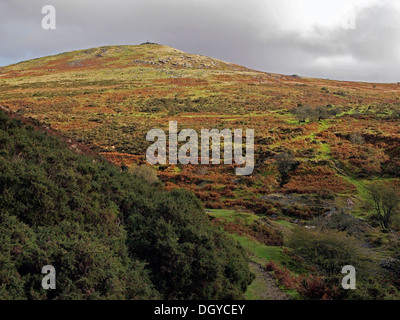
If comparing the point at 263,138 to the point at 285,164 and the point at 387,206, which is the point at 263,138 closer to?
the point at 285,164

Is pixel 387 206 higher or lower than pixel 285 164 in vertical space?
lower

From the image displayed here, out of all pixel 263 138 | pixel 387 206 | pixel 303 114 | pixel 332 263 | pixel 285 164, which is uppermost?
pixel 303 114

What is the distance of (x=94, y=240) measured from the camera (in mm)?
8391

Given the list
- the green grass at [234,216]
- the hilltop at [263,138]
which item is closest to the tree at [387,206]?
the hilltop at [263,138]

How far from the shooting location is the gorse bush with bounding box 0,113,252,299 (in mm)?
6773

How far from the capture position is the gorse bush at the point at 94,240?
677 cm

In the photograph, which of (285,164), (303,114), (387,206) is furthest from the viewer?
(303,114)

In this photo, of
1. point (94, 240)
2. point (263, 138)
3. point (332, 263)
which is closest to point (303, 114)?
point (263, 138)

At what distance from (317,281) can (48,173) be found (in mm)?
11107

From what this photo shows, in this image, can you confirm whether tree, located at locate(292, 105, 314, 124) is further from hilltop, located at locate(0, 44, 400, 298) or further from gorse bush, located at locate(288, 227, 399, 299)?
gorse bush, located at locate(288, 227, 399, 299)

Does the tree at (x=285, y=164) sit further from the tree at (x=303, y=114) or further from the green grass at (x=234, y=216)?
the tree at (x=303, y=114)

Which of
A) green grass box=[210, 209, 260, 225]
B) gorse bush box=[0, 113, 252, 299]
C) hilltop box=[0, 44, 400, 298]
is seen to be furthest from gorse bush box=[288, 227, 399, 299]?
green grass box=[210, 209, 260, 225]

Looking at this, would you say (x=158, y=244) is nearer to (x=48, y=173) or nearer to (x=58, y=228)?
(x=58, y=228)
